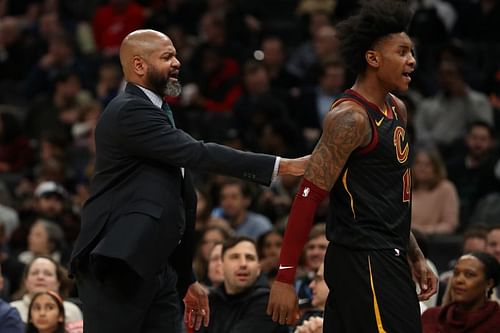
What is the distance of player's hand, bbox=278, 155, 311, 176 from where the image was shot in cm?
521

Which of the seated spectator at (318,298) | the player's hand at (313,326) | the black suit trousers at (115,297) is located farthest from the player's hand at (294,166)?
the seated spectator at (318,298)

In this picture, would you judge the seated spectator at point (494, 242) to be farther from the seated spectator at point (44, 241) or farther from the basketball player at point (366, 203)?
the seated spectator at point (44, 241)

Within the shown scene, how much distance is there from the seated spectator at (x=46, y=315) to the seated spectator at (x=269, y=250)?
1879 mm

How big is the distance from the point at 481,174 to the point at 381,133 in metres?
5.94

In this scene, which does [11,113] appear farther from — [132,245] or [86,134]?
Answer: [132,245]

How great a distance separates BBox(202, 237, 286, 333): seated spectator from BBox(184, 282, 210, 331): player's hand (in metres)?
1.51

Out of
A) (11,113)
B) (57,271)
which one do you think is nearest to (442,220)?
(57,271)

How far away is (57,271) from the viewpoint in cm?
831

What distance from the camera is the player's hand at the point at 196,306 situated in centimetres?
579

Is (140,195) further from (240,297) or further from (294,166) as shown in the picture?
(240,297)

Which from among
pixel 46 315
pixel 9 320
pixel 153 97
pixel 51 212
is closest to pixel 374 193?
pixel 153 97

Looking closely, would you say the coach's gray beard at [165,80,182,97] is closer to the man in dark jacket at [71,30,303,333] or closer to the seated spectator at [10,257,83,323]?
the man in dark jacket at [71,30,303,333]

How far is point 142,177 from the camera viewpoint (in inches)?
207

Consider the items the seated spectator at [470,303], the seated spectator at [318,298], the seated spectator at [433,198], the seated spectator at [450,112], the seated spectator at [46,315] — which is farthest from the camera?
the seated spectator at [450,112]
